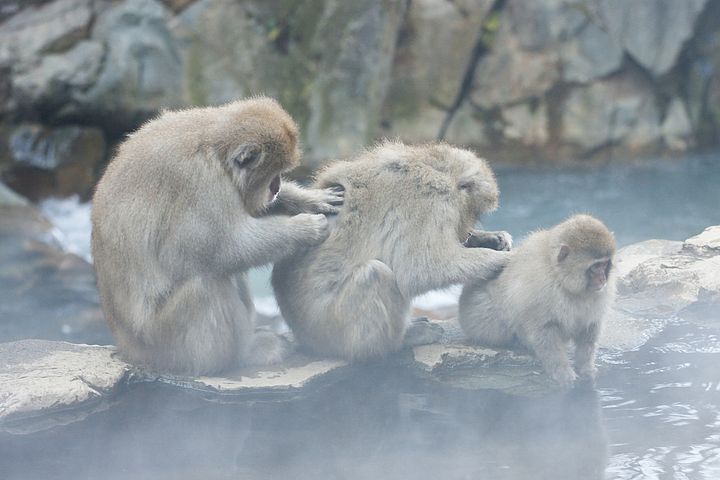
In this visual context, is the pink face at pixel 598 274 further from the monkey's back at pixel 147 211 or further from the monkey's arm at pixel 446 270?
the monkey's back at pixel 147 211

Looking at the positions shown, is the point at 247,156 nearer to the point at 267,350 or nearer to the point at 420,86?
the point at 267,350

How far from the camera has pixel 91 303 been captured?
29.0ft

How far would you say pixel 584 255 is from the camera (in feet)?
Answer: 15.0

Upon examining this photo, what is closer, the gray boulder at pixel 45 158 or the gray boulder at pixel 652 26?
the gray boulder at pixel 45 158

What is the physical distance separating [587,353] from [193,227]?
6.89 ft

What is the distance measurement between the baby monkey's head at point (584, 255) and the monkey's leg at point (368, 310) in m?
0.83

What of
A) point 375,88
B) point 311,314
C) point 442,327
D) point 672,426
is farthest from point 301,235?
point 375,88

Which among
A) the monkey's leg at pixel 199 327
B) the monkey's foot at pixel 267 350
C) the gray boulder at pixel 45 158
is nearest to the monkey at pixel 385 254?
the monkey's foot at pixel 267 350

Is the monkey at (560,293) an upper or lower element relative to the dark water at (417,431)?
upper

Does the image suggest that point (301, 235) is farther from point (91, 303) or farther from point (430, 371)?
point (91, 303)

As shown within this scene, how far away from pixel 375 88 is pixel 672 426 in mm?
8047

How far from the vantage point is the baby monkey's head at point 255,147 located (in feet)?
14.5

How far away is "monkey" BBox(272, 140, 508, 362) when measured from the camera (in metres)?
4.70

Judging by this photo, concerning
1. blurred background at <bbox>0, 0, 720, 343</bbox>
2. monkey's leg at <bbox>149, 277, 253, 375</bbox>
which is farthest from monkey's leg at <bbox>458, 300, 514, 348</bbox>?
blurred background at <bbox>0, 0, 720, 343</bbox>
